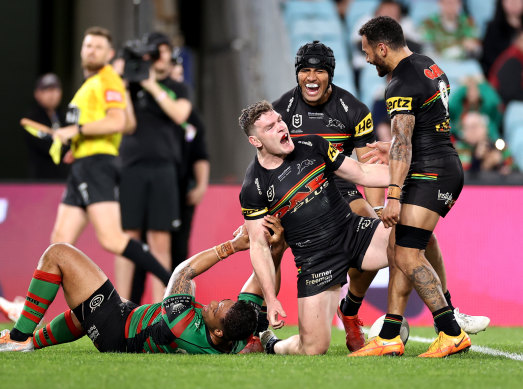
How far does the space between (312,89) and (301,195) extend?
102cm

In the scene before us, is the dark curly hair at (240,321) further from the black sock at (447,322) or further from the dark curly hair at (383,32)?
the dark curly hair at (383,32)

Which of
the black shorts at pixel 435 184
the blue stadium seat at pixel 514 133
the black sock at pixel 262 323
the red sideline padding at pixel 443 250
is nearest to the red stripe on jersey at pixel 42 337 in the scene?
the black sock at pixel 262 323

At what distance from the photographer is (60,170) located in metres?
10.7

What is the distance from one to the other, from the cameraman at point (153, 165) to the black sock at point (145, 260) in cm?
81

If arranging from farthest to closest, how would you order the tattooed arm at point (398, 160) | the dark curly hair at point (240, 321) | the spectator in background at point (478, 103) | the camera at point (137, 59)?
the spectator in background at point (478, 103) → the camera at point (137, 59) → the tattooed arm at point (398, 160) → the dark curly hair at point (240, 321)

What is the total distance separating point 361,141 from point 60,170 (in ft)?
17.0

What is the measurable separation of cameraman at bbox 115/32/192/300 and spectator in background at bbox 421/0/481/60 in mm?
5270

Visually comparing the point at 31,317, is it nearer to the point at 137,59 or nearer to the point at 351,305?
the point at 351,305

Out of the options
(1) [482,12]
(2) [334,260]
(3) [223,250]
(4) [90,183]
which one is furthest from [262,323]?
(1) [482,12]

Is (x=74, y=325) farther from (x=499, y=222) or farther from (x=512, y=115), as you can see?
(x=512, y=115)

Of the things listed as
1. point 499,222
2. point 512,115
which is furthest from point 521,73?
point 499,222

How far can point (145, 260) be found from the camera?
7.92m

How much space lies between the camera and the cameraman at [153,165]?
8867mm

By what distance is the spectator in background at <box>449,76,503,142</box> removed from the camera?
38.2 ft
